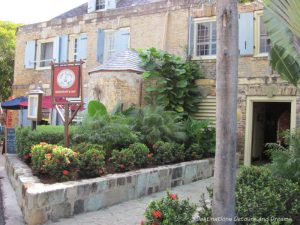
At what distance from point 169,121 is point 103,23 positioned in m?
7.55

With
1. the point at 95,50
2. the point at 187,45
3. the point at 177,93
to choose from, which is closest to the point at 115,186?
the point at 177,93

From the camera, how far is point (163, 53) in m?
13.0

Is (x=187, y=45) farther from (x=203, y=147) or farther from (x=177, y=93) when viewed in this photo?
(x=203, y=147)

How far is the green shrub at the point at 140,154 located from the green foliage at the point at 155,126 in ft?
3.63

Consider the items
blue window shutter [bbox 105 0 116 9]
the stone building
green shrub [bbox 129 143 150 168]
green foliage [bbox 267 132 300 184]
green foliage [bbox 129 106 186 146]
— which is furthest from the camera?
blue window shutter [bbox 105 0 116 9]

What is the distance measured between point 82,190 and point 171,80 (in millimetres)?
7276

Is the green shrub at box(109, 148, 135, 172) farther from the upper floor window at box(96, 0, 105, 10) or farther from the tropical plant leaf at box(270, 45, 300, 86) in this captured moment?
the upper floor window at box(96, 0, 105, 10)

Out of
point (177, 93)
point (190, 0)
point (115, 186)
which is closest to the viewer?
point (115, 186)

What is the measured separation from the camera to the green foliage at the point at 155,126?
9.89 m

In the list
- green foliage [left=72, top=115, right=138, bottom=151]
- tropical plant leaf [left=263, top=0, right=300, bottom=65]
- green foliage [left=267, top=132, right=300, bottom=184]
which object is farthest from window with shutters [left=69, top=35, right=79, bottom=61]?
green foliage [left=267, top=132, right=300, bottom=184]

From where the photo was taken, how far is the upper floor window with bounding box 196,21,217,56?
13.5m

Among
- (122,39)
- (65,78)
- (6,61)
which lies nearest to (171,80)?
(122,39)

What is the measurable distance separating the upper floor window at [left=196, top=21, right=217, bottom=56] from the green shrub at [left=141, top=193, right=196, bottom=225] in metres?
9.83

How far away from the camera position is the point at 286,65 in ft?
23.5
